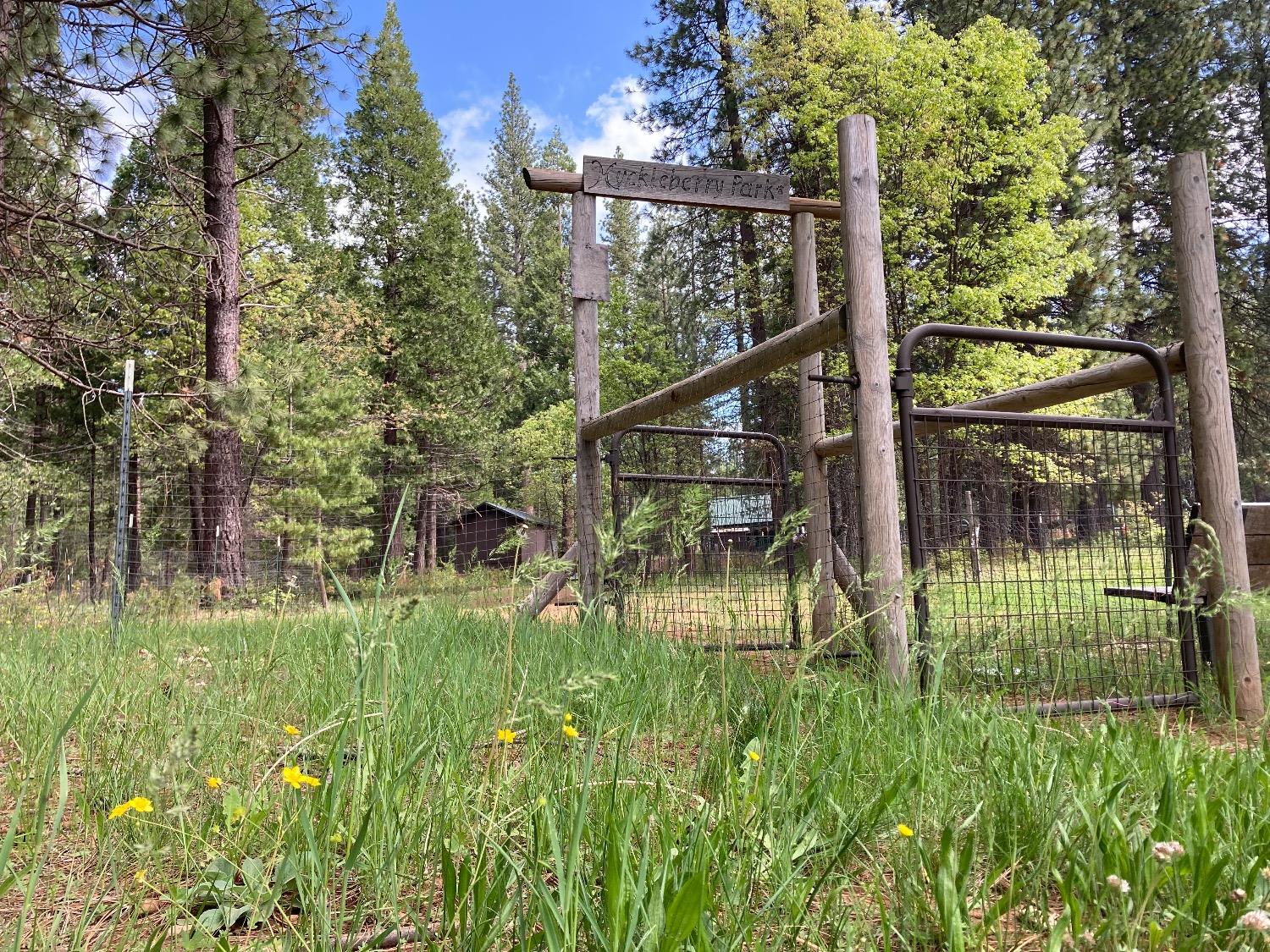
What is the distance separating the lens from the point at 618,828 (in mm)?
1220

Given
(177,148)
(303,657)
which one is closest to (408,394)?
(177,148)

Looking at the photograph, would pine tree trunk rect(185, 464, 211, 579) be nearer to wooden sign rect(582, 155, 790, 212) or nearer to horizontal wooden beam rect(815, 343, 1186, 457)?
wooden sign rect(582, 155, 790, 212)

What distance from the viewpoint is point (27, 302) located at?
6945mm

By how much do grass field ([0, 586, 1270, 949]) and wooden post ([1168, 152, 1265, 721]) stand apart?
6.14 feet

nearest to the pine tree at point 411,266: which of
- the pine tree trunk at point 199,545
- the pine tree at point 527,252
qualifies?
the pine tree at point 527,252

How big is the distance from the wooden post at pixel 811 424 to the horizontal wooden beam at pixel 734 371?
1.03 meters

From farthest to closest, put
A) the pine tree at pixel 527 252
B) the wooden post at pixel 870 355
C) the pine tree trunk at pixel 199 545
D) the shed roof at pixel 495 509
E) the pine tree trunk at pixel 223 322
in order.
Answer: the pine tree at pixel 527 252 < the shed roof at pixel 495 509 < the pine tree trunk at pixel 223 322 < the pine tree trunk at pixel 199 545 < the wooden post at pixel 870 355

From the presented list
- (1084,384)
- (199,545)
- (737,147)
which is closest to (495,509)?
(737,147)

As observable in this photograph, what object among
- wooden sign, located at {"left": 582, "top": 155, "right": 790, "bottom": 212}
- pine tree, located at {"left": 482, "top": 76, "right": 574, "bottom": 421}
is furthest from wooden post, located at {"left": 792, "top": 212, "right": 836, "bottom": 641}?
pine tree, located at {"left": 482, "top": 76, "right": 574, "bottom": 421}

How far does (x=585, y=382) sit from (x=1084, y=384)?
2879 mm

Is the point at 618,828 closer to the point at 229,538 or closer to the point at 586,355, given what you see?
the point at 586,355

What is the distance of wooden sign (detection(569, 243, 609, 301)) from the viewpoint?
529 centimetres

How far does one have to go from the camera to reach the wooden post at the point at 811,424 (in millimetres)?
5070

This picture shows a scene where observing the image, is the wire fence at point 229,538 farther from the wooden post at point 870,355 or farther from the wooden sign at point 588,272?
the wooden sign at point 588,272
